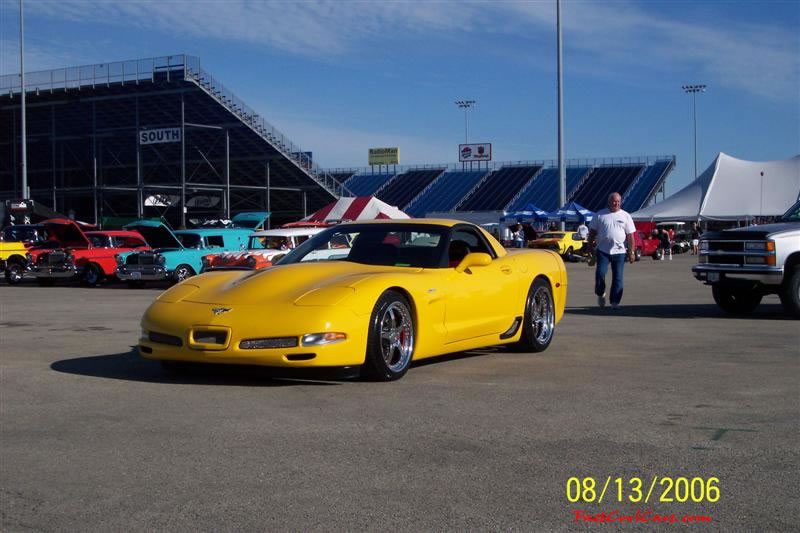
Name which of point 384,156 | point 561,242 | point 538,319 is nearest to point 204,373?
point 538,319

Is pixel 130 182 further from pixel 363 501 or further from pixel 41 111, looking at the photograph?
pixel 363 501

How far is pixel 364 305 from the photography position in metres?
7.24

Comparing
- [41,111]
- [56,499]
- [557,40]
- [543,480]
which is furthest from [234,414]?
[41,111]

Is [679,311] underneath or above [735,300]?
underneath

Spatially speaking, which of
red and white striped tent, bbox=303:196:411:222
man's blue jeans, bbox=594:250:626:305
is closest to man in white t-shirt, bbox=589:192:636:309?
man's blue jeans, bbox=594:250:626:305

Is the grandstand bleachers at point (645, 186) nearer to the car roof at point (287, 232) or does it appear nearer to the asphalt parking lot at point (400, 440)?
the car roof at point (287, 232)

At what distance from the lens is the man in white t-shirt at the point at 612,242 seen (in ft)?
45.8

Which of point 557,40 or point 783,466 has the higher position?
point 557,40

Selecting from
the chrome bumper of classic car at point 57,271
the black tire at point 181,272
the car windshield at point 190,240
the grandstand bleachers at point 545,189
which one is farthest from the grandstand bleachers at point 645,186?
the chrome bumper of classic car at point 57,271

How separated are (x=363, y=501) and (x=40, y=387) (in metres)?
3.88

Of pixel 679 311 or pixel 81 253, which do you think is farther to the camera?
pixel 81 253

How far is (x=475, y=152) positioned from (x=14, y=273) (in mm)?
62763

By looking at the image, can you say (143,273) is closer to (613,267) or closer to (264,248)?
(264,248)

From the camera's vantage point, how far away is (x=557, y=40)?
35375 millimetres
